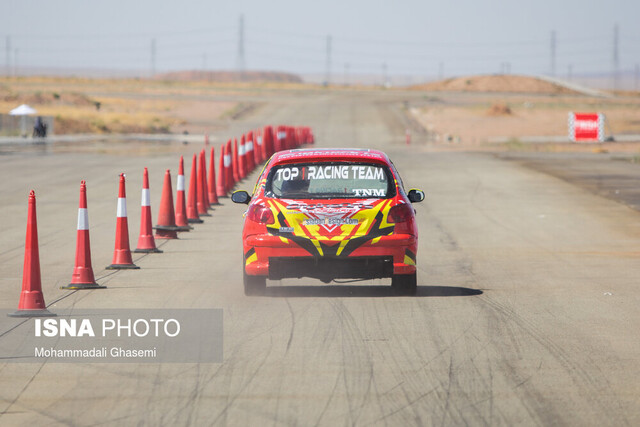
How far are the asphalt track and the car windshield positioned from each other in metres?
1.04

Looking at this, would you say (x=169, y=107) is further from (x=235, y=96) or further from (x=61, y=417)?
(x=61, y=417)

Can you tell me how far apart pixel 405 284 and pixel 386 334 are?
2.07 meters

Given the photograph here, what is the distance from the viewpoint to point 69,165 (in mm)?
34469

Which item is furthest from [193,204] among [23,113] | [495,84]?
[495,84]

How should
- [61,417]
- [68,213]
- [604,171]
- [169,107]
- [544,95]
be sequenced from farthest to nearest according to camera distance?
[544,95] < [169,107] < [604,171] < [68,213] < [61,417]

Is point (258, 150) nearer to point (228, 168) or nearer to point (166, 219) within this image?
point (228, 168)

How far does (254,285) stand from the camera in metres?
11.5

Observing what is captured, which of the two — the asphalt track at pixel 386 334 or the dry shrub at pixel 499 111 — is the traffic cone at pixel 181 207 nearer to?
the asphalt track at pixel 386 334

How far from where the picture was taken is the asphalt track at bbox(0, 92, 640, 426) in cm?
711

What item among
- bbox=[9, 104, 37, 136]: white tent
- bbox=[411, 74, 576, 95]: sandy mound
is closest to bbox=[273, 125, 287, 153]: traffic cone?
bbox=[9, 104, 37, 136]: white tent

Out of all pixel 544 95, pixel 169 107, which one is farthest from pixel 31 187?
pixel 544 95

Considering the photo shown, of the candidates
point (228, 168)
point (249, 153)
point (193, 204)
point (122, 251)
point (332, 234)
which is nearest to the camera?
point (332, 234)

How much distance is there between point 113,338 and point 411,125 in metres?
65.0

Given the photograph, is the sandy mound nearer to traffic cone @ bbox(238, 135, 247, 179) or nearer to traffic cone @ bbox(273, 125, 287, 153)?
traffic cone @ bbox(273, 125, 287, 153)
